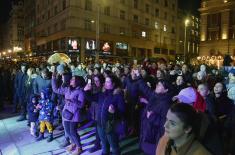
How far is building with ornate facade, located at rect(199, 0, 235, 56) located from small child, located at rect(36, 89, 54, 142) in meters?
54.4

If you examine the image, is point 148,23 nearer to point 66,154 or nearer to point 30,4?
point 30,4

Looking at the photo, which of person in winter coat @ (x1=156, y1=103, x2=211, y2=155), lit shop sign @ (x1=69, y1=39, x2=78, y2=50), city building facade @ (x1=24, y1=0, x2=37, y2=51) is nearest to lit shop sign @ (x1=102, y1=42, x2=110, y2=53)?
lit shop sign @ (x1=69, y1=39, x2=78, y2=50)

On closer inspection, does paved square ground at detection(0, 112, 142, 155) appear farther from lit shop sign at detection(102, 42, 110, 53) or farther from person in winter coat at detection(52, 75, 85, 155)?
lit shop sign at detection(102, 42, 110, 53)

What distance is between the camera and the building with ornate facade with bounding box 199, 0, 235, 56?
60656mm

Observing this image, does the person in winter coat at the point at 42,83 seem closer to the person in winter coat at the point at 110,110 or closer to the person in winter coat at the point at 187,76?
the person in winter coat at the point at 110,110

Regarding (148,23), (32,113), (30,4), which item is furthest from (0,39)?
(32,113)

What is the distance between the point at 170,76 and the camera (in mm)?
10344

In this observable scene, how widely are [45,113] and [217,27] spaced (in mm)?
60302

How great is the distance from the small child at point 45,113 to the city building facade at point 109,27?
24945 millimetres

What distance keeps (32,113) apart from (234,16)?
58805mm

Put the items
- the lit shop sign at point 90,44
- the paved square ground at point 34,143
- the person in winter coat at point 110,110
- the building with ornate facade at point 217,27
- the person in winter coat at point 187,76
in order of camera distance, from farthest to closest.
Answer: the building with ornate facade at point 217,27 → the lit shop sign at point 90,44 → the person in winter coat at point 187,76 → the paved square ground at point 34,143 → the person in winter coat at point 110,110

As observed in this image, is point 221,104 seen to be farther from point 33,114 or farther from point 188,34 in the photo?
point 188,34

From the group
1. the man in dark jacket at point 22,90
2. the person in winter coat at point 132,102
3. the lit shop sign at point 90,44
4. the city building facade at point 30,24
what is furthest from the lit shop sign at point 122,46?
the person in winter coat at point 132,102

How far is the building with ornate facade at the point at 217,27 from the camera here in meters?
60.7
